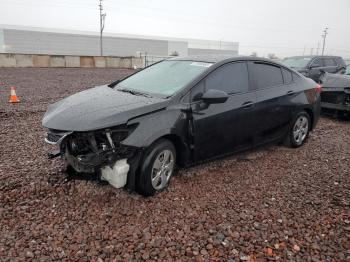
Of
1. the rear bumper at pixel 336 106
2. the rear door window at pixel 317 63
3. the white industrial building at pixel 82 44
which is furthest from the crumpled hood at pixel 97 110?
the white industrial building at pixel 82 44

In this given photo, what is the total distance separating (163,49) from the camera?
67125 mm

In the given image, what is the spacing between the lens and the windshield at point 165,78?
4086mm

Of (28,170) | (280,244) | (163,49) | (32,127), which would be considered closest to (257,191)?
(280,244)

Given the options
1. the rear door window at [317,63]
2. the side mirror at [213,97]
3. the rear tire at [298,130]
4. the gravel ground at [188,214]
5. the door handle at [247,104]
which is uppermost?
the rear door window at [317,63]

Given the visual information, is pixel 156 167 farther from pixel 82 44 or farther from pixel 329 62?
pixel 82 44

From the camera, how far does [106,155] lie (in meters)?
3.26

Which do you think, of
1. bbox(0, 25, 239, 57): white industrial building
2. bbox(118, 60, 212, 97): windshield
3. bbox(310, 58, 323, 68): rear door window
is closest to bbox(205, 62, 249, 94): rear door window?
bbox(118, 60, 212, 97): windshield

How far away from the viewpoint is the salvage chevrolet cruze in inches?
130

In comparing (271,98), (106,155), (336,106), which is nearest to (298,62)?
(336,106)

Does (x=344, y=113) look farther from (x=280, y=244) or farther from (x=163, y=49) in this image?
(x=163, y=49)

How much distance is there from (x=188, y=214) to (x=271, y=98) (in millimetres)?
2491

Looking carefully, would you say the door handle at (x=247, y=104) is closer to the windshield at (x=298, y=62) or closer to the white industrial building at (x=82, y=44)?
the windshield at (x=298, y=62)

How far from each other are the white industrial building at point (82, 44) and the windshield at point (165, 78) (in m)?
42.8

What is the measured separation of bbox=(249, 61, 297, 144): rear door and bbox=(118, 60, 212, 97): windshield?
101 centimetres
